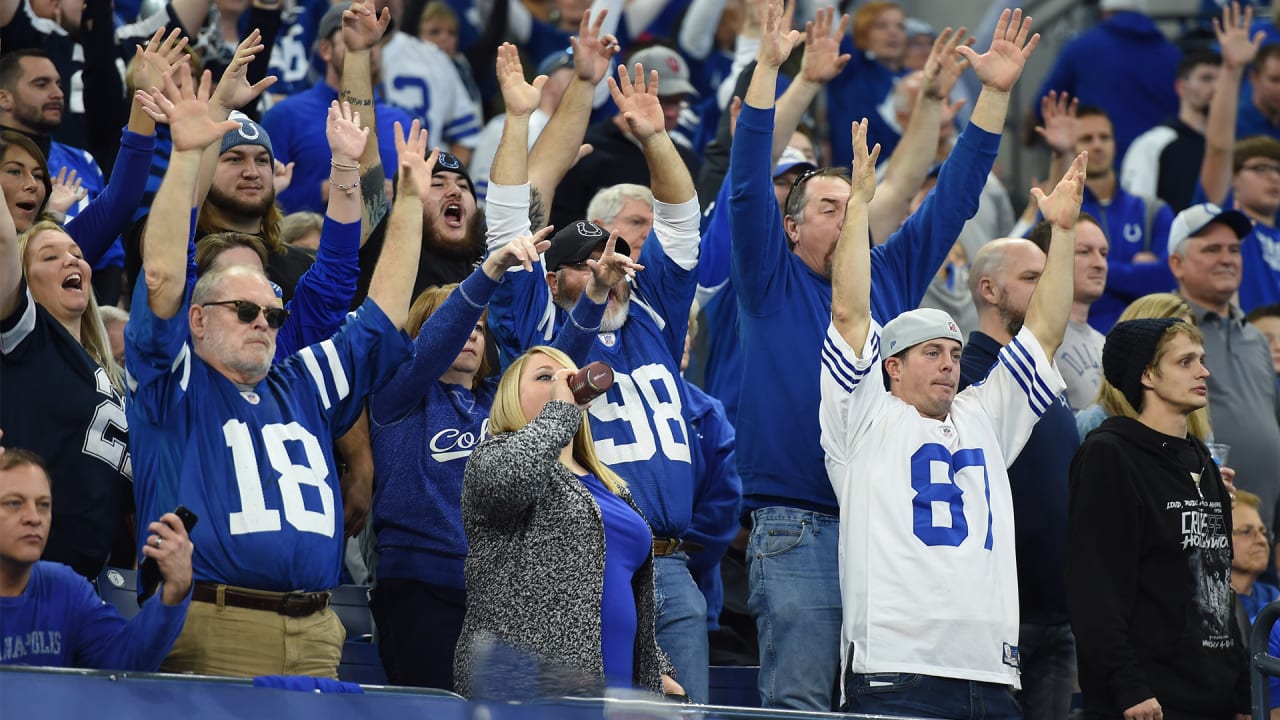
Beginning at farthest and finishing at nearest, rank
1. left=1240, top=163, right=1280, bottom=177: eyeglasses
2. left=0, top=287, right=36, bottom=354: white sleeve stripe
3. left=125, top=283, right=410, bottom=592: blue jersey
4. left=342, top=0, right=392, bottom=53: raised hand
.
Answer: left=1240, top=163, right=1280, bottom=177: eyeglasses
left=342, top=0, right=392, bottom=53: raised hand
left=0, top=287, right=36, bottom=354: white sleeve stripe
left=125, top=283, right=410, bottom=592: blue jersey

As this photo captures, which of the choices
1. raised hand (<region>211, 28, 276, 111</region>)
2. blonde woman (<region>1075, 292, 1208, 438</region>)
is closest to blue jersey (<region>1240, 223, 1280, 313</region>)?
blonde woman (<region>1075, 292, 1208, 438</region>)

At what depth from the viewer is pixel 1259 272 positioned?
947cm

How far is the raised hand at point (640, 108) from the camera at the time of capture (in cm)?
624

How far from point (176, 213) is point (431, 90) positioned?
5.59 metres

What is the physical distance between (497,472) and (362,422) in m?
1.36

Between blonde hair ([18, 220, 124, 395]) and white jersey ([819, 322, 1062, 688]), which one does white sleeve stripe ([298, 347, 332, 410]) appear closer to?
blonde hair ([18, 220, 124, 395])

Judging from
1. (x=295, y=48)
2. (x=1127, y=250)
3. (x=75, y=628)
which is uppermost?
(x=295, y=48)

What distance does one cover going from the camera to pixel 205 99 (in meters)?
5.20

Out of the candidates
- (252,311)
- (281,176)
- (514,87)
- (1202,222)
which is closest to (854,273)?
(514,87)

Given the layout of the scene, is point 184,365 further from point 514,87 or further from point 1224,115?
point 1224,115

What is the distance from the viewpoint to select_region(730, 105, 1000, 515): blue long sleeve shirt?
5895 millimetres

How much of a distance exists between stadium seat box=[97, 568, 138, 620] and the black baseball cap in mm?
1770

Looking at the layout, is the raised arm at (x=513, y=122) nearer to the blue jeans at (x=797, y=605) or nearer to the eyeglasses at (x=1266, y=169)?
the blue jeans at (x=797, y=605)

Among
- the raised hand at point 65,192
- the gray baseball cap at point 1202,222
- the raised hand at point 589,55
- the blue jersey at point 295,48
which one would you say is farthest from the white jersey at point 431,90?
the gray baseball cap at point 1202,222
